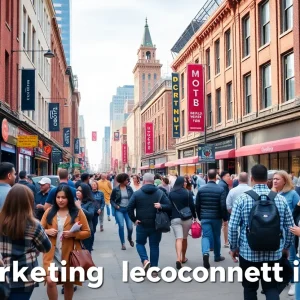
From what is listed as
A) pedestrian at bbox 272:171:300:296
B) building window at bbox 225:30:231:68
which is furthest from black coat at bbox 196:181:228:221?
building window at bbox 225:30:231:68

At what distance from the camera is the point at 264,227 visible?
14.2 ft

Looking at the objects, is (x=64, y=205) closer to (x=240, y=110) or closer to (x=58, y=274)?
(x=58, y=274)

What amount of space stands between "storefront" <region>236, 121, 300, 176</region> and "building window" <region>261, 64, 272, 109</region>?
5.24 ft

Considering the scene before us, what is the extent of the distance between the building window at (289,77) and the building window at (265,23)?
7.98 feet

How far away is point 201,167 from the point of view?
38500 millimetres

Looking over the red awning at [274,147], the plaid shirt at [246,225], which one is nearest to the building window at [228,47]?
the red awning at [274,147]

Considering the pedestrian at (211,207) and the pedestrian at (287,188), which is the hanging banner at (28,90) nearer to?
the pedestrian at (211,207)

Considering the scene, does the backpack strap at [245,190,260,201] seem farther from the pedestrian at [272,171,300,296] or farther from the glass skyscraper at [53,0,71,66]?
the glass skyscraper at [53,0,71,66]

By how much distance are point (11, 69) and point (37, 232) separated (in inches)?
780

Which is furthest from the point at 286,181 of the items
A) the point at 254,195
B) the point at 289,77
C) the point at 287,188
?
the point at 289,77

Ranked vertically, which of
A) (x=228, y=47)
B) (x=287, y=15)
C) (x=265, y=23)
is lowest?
(x=287, y=15)

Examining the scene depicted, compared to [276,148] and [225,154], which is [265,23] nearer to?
[276,148]

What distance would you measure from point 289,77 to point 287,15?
3333 mm

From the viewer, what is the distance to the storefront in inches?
818
